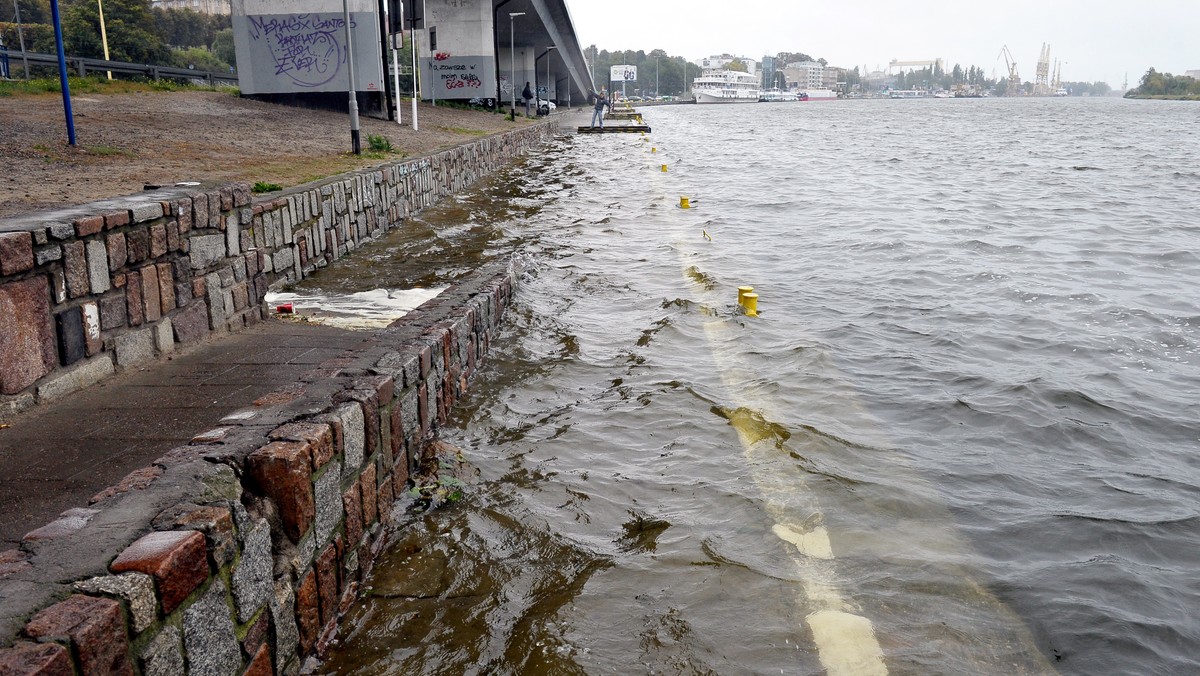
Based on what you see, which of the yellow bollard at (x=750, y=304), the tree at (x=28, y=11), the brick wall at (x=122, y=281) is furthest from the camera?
the tree at (x=28, y=11)

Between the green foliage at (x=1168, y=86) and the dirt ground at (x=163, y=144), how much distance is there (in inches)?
6464

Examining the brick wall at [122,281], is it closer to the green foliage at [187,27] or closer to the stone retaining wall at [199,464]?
the stone retaining wall at [199,464]

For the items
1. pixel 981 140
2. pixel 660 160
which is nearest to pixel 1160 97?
pixel 981 140

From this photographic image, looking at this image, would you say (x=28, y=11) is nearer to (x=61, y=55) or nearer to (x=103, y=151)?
(x=103, y=151)

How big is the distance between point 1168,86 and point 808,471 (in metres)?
191

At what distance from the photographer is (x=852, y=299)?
1076 cm

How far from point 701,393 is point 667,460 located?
1.45 metres

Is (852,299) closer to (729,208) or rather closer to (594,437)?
(594,437)

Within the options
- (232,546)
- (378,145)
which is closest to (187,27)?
(378,145)

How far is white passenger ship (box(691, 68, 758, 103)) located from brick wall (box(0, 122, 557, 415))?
165850 millimetres

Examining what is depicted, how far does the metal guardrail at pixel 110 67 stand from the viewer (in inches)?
978

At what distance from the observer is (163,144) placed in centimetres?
1393

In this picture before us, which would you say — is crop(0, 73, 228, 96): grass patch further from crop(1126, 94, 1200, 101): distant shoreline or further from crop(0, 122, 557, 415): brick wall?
crop(1126, 94, 1200, 101): distant shoreline

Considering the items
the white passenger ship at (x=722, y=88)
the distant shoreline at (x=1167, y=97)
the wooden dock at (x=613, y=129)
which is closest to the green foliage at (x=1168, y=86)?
the distant shoreline at (x=1167, y=97)
